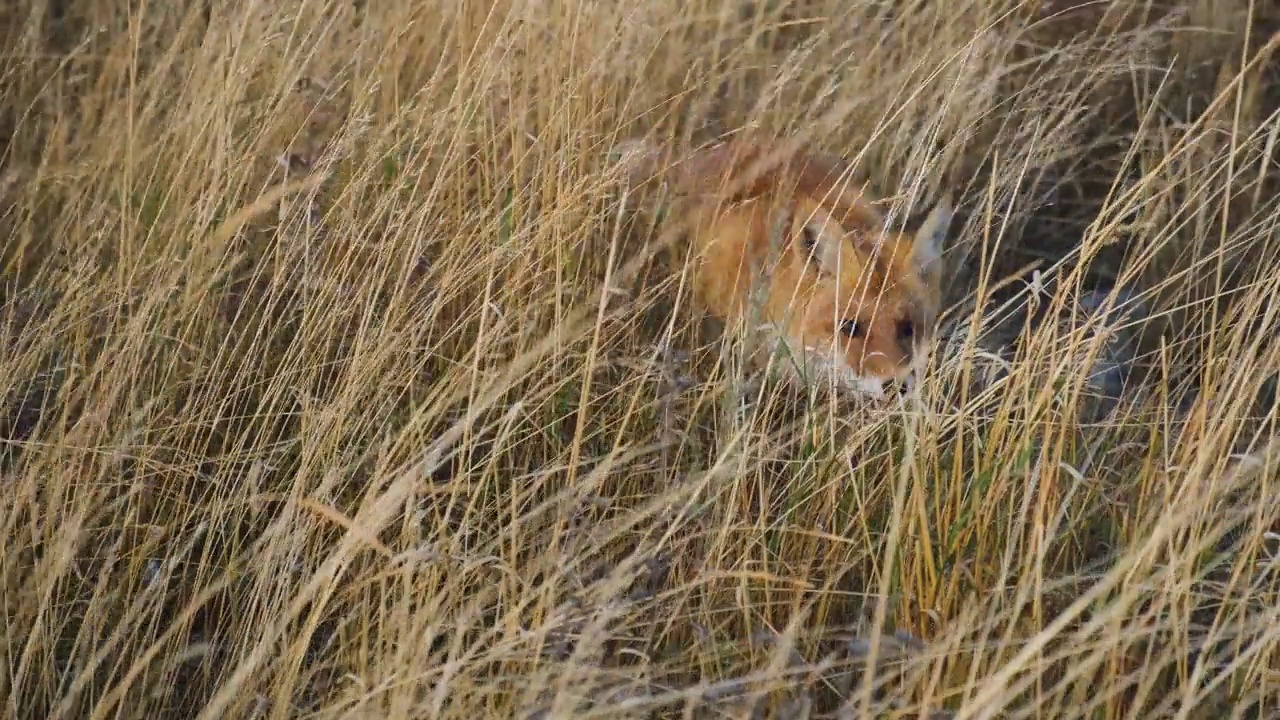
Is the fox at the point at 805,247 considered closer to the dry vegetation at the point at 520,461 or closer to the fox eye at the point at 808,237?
the fox eye at the point at 808,237

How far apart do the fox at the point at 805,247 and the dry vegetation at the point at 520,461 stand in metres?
0.14

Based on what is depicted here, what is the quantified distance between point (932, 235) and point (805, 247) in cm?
36

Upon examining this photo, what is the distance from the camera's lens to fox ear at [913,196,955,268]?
3.08 meters

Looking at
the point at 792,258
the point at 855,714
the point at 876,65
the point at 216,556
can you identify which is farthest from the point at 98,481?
the point at 876,65

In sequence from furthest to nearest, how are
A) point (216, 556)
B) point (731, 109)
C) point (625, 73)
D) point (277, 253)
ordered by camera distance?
1. point (731, 109)
2. point (625, 73)
3. point (277, 253)
4. point (216, 556)

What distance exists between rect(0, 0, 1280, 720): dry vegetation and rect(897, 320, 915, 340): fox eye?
0.19m

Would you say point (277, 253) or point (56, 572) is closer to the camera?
point (56, 572)

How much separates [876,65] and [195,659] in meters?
2.45

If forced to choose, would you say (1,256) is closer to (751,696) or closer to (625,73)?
(625,73)

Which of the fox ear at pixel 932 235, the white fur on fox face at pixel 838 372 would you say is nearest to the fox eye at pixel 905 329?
the fox ear at pixel 932 235

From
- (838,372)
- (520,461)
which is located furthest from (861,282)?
(520,461)

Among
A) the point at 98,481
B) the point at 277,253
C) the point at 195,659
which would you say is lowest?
the point at 195,659

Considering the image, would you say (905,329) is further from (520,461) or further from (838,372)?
(520,461)

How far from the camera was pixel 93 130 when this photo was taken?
3.35m
